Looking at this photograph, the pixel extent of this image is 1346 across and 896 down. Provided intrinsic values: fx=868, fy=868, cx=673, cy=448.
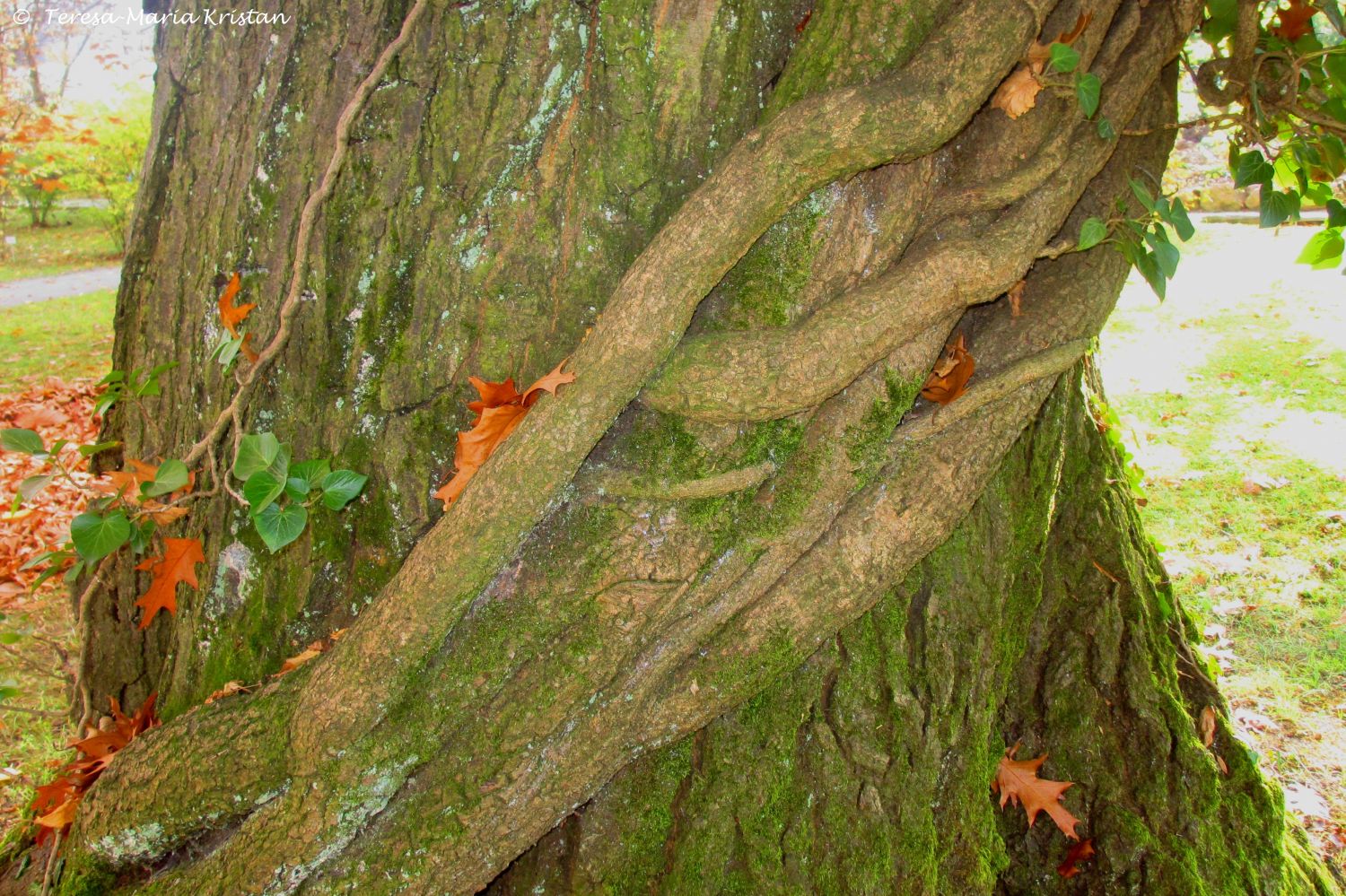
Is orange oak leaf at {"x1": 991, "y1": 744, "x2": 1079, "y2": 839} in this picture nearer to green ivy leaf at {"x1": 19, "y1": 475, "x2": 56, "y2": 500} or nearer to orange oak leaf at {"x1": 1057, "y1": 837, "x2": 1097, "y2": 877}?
orange oak leaf at {"x1": 1057, "y1": 837, "x2": 1097, "y2": 877}

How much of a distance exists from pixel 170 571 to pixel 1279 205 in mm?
2869

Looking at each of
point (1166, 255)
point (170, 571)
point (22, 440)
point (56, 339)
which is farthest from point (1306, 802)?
point (56, 339)

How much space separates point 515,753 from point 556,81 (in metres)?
1.32

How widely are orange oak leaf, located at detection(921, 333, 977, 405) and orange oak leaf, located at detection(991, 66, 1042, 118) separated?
1.68 ft

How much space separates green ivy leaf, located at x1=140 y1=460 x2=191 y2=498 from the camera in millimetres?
1801

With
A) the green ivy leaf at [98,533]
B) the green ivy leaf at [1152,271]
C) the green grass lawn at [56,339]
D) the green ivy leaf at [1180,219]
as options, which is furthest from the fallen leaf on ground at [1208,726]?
the green grass lawn at [56,339]

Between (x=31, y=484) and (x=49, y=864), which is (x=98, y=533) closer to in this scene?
(x=31, y=484)

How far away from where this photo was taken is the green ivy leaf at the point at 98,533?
5.89 ft

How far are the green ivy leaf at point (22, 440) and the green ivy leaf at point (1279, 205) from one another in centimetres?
291

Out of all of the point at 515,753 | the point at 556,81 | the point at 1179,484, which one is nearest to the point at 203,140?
the point at 556,81

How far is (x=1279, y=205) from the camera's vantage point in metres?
2.22

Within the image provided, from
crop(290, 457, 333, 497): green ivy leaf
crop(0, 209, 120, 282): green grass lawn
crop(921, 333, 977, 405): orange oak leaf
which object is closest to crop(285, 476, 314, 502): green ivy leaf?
crop(290, 457, 333, 497): green ivy leaf

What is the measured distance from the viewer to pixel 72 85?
15656mm

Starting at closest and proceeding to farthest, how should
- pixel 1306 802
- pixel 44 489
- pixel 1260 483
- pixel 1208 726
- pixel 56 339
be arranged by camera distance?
pixel 1208 726 → pixel 1306 802 → pixel 44 489 → pixel 1260 483 → pixel 56 339
